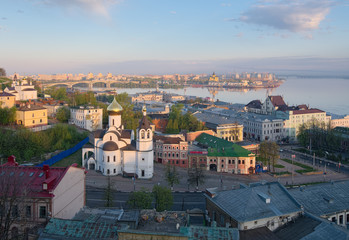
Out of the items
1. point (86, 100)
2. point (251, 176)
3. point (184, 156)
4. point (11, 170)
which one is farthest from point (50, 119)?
point (11, 170)

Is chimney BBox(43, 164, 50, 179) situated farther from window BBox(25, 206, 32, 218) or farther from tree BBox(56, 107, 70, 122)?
A: tree BBox(56, 107, 70, 122)

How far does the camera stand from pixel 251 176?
26.4 metres

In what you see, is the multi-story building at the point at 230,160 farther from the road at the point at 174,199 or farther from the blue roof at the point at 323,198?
the blue roof at the point at 323,198

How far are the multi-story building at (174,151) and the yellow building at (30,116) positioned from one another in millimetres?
11976

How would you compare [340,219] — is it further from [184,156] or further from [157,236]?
[184,156]

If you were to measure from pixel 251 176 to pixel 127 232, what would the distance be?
64.0 ft

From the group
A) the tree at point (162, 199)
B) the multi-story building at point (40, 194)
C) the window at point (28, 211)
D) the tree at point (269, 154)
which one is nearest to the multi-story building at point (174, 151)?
the tree at point (269, 154)

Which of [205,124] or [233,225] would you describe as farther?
[205,124]

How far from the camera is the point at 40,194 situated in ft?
39.2

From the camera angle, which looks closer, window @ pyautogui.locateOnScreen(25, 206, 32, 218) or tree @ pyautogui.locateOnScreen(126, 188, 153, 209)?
window @ pyautogui.locateOnScreen(25, 206, 32, 218)

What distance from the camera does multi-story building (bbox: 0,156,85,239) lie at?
11461mm

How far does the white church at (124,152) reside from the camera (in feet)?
80.7

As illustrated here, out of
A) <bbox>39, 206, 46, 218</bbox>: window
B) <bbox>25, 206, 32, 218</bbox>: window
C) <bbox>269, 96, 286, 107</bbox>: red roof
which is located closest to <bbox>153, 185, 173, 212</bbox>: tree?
<bbox>39, 206, 46, 218</bbox>: window

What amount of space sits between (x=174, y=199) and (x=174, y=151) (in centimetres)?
787
